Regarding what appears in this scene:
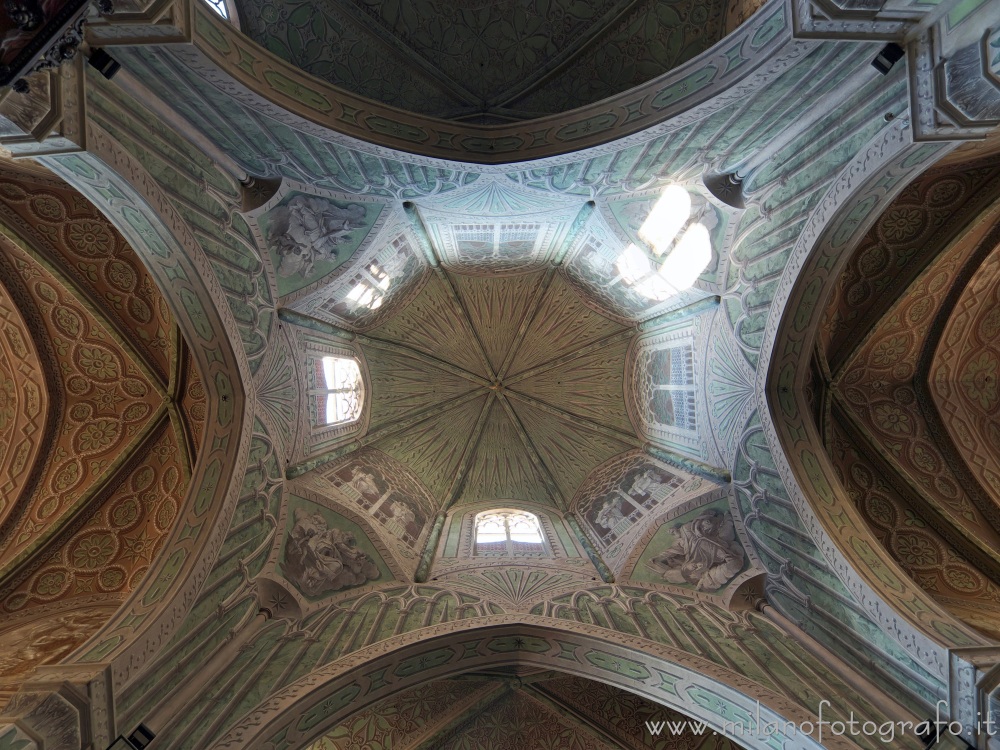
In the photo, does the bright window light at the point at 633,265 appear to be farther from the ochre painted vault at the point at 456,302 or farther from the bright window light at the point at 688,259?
the bright window light at the point at 688,259

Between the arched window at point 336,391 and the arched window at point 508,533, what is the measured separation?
3.68 meters

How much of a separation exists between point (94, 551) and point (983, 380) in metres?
16.7

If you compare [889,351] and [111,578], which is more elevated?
[889,351]

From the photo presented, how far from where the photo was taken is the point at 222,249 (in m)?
8.27

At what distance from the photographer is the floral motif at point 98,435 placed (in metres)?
→ 10.1

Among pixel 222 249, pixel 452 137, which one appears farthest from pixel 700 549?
pixel 222 249

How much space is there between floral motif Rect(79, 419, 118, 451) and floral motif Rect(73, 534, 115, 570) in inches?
60.2

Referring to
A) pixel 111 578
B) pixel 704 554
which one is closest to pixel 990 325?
pixel 704 554

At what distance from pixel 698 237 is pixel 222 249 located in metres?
7.42

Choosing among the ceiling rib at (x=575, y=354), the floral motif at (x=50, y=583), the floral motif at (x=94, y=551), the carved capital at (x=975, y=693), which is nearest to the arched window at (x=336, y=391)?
the ceiling rib at (x=575, y=354)

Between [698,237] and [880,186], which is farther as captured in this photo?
[698,237]

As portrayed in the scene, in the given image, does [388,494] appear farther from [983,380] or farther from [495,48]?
[983,380]

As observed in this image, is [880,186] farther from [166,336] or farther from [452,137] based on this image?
[166,336]

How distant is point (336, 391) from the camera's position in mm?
11688
